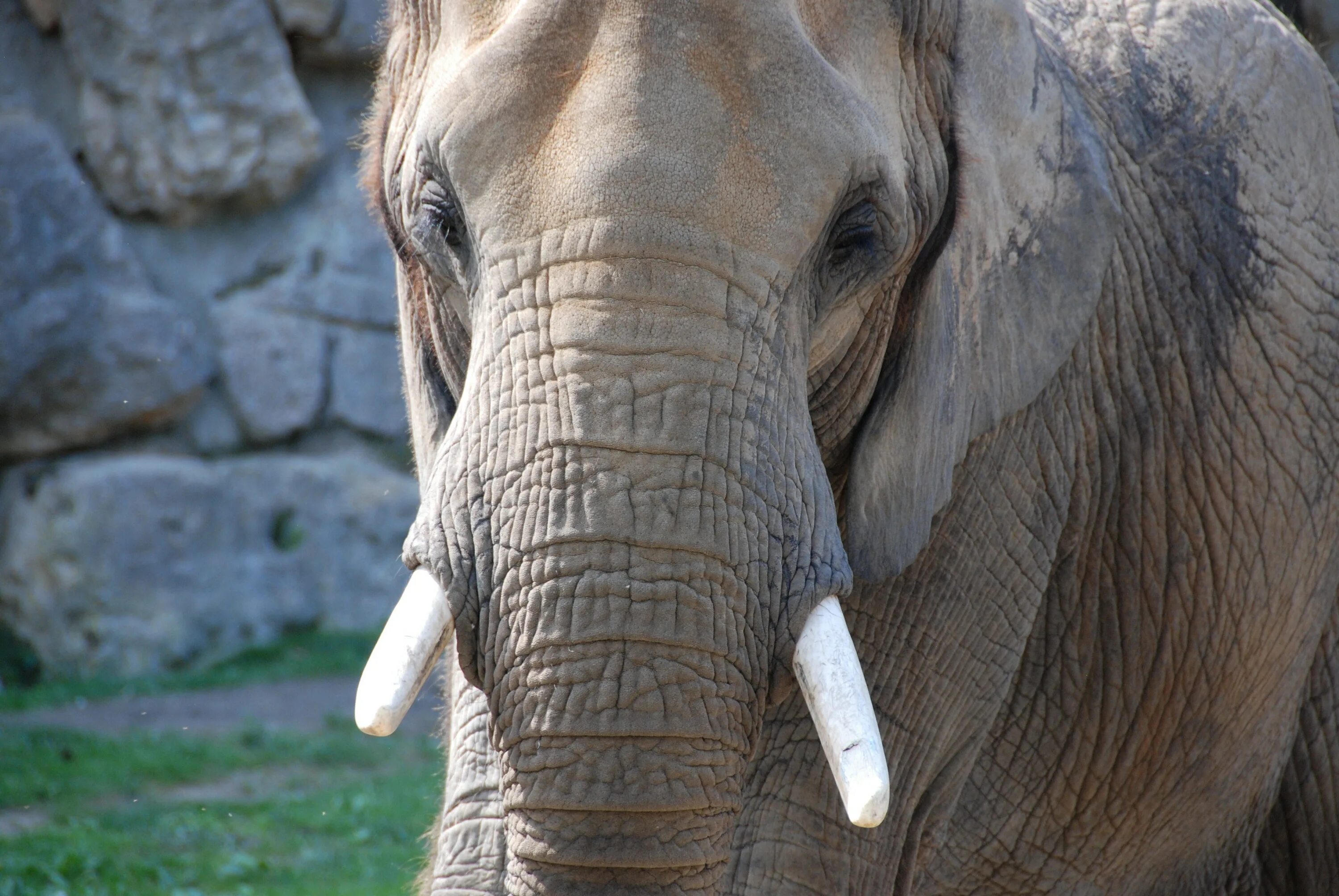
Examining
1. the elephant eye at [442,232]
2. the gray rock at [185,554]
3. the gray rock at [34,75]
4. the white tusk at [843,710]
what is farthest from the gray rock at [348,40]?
the white tusk at [843,710]

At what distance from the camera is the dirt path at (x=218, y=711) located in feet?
21.8

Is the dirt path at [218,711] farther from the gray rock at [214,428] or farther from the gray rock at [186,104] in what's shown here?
the gray rock at [186,104]

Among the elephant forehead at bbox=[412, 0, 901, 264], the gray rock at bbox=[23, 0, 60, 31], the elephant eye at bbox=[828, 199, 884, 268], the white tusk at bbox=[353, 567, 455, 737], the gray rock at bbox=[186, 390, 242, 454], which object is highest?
the elephant forehead at bbox=[412, 0, 901, 264]

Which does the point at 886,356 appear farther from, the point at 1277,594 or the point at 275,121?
the point at 275,121

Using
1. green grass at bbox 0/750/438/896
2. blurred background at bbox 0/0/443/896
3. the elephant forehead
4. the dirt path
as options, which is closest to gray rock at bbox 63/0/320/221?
blurred background at bbox 0/0/443/896

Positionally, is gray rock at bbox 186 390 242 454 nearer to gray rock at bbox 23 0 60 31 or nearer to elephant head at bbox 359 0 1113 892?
gray rock at bbox 23 0 60 31

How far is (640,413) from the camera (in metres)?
1.95

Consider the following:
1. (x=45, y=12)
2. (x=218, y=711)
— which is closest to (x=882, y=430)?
(x=218, y=711)

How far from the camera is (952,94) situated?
249 centimetres

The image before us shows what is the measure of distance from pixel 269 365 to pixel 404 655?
20.2 ft

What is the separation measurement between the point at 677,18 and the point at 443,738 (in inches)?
62.4

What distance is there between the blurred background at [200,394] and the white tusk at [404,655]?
4.37m

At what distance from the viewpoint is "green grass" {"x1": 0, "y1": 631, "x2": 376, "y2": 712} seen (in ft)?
22.8

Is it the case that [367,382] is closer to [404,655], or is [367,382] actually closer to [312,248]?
[312,248]
